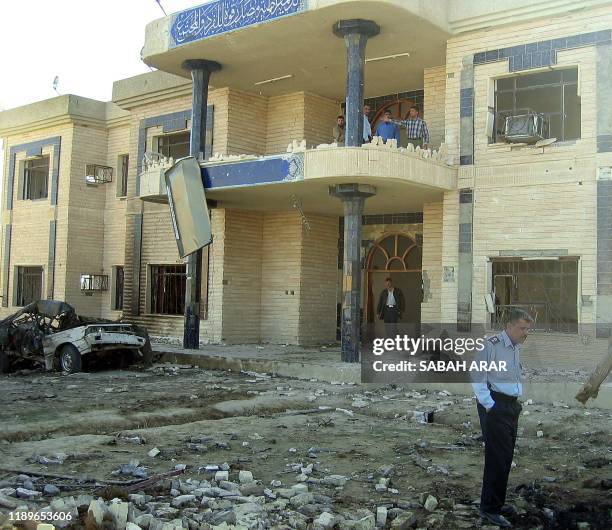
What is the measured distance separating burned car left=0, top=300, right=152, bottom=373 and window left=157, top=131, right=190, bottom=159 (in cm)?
722

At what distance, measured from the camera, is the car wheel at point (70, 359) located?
13.6 metres

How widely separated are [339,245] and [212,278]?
3.56 metres

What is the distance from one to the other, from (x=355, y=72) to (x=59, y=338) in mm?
7574

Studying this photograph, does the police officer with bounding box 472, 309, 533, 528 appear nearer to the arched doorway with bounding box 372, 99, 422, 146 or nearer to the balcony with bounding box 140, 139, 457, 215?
the balcony with bounding box 140, 139, 457, 215

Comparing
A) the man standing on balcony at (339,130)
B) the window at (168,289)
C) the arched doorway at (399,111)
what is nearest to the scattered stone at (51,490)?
the man standing on balcony at (339,130)

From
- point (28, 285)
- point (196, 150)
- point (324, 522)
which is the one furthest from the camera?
point (28, 285)

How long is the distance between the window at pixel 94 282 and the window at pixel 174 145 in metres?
4.99

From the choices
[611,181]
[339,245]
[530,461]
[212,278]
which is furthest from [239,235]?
[530,461]

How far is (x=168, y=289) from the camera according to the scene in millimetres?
20062

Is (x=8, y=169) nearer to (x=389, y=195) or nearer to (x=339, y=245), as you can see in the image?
(x=339, y=245)

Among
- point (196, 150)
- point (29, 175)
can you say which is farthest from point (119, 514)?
point (29, 175)

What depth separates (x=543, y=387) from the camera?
11.3 metres

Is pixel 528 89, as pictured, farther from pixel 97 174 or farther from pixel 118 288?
pixel 118 288

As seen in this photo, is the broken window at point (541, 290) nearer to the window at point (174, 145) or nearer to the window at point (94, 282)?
the window at point (174, 145)
